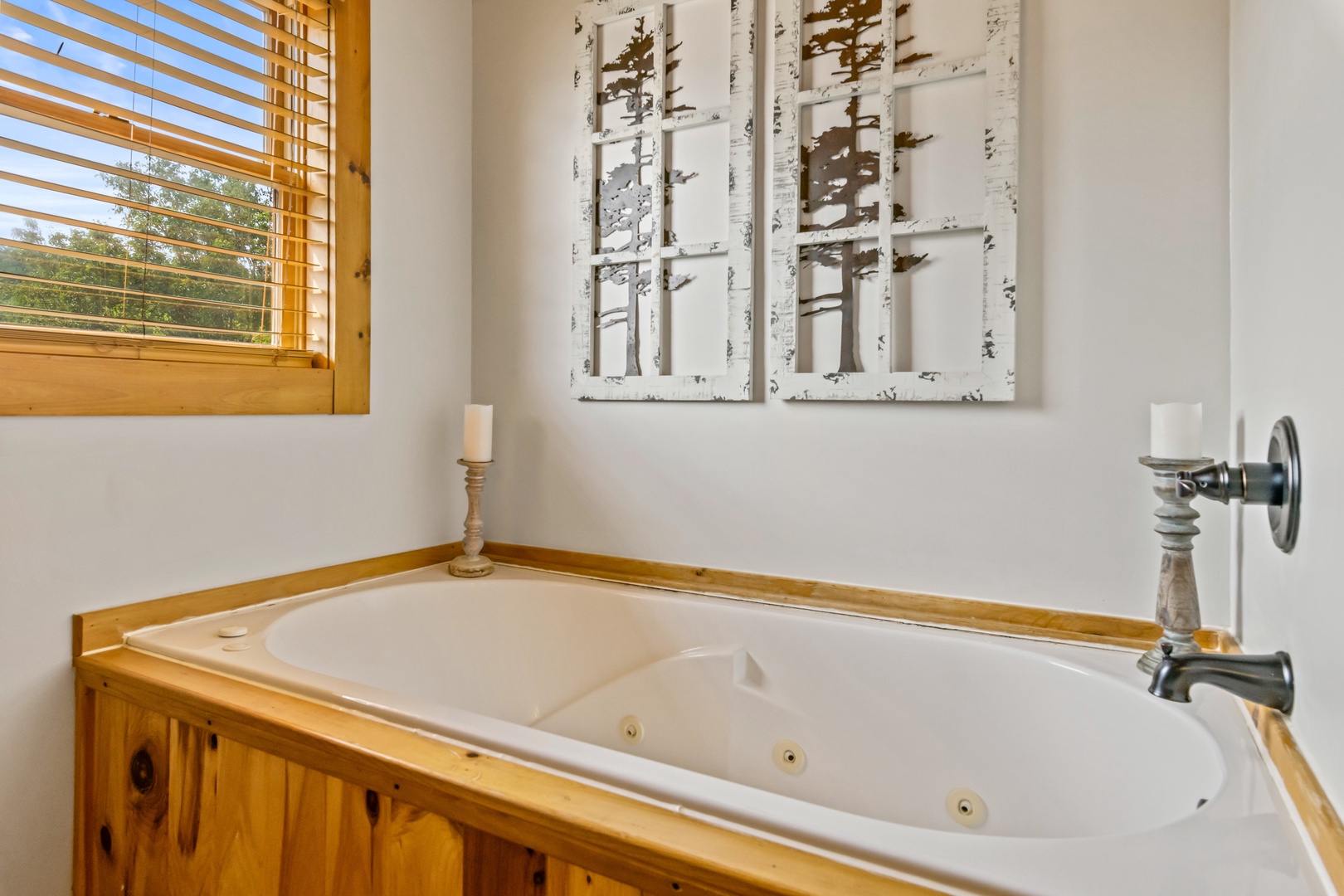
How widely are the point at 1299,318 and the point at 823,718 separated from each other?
42.1 inches

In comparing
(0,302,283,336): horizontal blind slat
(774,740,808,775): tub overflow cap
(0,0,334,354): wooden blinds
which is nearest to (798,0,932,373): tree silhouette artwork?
(774,740,808,775): tub overflow cap

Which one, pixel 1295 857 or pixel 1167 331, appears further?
pixel 1167 331

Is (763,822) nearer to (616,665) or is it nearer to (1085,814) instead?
(1085,814)

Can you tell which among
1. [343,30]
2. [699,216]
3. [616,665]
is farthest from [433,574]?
[343,30]

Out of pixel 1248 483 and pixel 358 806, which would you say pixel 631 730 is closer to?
pixel 358 806

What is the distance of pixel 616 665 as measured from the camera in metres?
1.81

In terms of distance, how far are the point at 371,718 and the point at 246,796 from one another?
23 cm

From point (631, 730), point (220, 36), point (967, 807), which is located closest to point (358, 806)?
point (631, 730)

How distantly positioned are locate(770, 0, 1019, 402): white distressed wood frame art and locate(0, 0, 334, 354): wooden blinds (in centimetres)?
107

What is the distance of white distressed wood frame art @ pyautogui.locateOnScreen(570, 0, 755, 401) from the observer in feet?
5.82

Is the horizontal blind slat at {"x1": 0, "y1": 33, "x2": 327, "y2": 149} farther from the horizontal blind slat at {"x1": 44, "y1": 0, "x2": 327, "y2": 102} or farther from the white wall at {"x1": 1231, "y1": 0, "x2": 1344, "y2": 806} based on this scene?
the white wall at {"x1": 1231, "y1": 0, "x2": 1344, "y2": 806}

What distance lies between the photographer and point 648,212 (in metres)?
1.93

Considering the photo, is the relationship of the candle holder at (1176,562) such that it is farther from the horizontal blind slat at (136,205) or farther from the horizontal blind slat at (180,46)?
the horizontal blind slat at (180,46)

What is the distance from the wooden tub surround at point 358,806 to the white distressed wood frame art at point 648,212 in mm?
712
